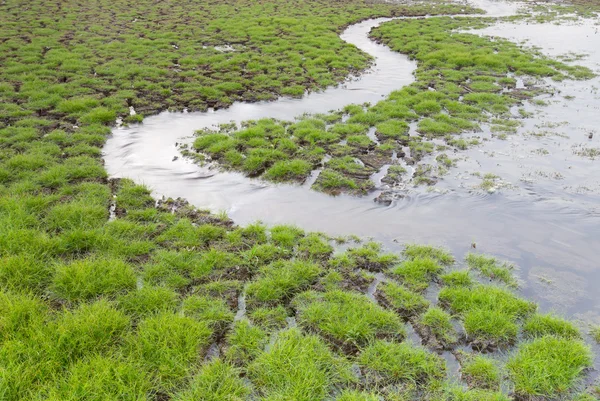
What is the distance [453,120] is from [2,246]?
45.9 ft

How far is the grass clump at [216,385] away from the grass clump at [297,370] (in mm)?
233

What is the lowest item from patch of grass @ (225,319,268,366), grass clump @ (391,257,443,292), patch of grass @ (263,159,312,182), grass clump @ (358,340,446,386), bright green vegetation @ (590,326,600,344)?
bright green vegetation @ (590,326,600,344)

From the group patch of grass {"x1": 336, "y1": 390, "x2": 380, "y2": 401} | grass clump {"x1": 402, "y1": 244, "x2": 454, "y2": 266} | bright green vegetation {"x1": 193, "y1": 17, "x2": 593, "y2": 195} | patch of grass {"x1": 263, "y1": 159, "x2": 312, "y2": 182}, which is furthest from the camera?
bright green vegetation {"x1": 193, "y1": 17, "x2": 593, "y2": 195}

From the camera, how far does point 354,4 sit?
1593 inches

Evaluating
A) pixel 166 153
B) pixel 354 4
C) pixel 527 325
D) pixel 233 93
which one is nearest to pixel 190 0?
pixel 354 4

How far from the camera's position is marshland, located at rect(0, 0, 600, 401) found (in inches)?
228

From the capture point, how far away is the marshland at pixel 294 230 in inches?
228

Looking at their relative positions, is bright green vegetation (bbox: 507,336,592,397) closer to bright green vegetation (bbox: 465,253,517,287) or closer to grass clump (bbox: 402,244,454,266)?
bright green vegetation (bbox: 465,253,517,287)

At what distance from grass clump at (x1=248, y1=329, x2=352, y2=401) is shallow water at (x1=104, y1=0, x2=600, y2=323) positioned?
343 cm

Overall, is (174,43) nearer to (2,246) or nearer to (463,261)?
(2,246)

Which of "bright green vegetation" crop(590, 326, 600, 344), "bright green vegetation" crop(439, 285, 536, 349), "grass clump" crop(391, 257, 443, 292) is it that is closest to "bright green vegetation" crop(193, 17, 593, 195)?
"bright green vegetation" crop(439, 285, 536, 349)

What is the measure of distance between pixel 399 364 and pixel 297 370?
4.93ft

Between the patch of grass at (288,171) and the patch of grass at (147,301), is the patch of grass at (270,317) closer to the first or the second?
the patch of grass at (147,301)

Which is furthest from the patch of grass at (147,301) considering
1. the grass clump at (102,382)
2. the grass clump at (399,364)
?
the grass clump at (399,364)
